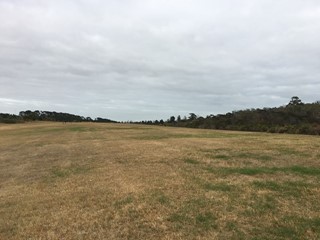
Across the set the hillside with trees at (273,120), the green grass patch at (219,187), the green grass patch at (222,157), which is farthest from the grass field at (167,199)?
the hillside with trees at (273,120)

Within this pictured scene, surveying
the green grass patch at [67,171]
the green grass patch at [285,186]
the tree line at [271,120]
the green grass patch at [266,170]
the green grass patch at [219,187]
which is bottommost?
the green grass patch at [67,171]

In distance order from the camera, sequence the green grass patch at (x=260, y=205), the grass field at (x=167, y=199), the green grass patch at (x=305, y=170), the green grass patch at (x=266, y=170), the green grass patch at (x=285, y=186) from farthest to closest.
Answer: the green grass patch at (x=266, y=170) < the green grass patch at (x=305, y=170) < the green grass patch at (x=285, y=186) < the green grass patch at (x=260, y=205) < the grass field at (x=167, y=199)

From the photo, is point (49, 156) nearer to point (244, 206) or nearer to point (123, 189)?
point (123, 189)

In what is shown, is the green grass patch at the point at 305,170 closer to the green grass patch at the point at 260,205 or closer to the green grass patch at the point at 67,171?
the green grass patch at the point at 260,205

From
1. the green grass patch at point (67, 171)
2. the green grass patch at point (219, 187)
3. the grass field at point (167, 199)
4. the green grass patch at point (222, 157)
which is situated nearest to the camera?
the grass field at point (167, 199)

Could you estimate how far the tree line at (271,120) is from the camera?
5115 centimetres

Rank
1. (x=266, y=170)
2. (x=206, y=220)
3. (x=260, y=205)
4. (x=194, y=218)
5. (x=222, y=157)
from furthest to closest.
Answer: (x=222, y=157) → (x=266, y=170) → (x=260, y=205) → (x=194, y=218) → (x=206, y=220)

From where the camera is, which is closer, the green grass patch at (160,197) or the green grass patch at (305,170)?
the green grass patch at (160,197)

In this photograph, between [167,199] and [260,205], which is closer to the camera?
[260,205]

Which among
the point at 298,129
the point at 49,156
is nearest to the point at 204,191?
the point at 49,156

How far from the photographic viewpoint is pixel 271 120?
6209cm

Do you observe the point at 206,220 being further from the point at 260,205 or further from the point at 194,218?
the point at 260,205

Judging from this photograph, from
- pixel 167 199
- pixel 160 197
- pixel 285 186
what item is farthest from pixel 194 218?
pixel 285 186

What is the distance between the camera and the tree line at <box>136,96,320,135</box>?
51.2 m
